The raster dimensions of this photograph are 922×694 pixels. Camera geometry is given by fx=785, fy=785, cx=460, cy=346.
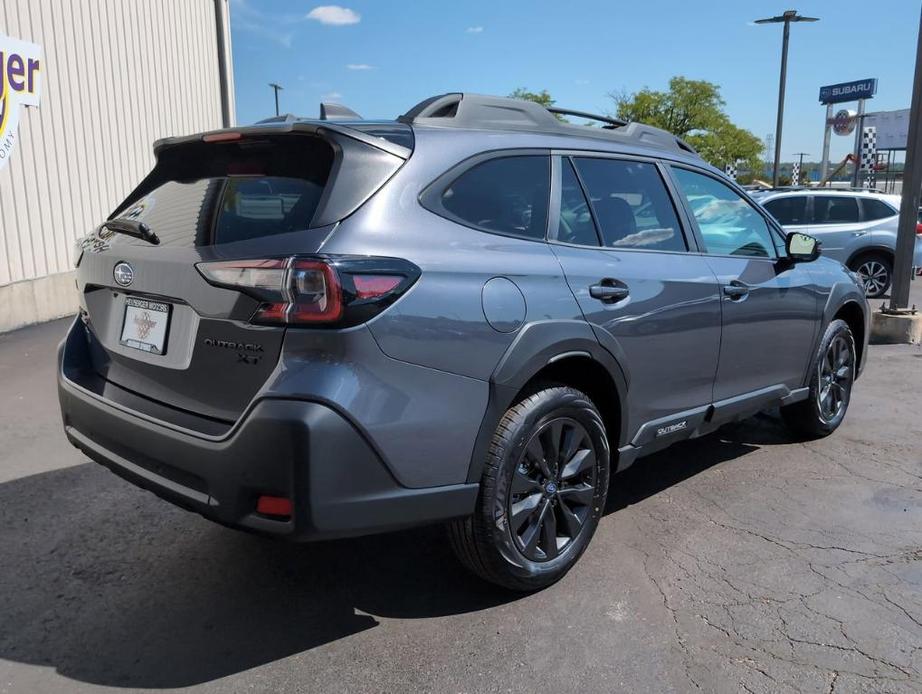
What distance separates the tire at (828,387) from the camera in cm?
500

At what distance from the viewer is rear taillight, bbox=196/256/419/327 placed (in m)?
2.36

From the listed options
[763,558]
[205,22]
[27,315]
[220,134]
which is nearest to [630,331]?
[763,558]

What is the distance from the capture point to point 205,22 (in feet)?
40.5

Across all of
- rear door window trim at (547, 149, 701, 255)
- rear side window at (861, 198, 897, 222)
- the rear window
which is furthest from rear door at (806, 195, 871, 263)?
the rear window

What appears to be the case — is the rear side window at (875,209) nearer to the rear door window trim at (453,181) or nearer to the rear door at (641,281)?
the rear door at (641,281)

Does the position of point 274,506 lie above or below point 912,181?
below

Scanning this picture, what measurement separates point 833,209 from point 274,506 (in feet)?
39.9

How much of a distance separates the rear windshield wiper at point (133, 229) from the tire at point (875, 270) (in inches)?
460

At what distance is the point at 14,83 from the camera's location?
322 inches

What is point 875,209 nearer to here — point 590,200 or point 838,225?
point 838,225

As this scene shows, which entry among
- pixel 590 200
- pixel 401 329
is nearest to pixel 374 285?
pixel 401 329

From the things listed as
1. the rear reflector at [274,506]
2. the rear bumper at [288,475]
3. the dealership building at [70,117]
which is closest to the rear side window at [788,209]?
the dealership building at [70,117]

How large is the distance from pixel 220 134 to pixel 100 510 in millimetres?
2123

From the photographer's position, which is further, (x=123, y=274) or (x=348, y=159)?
(x=123, y=274)
